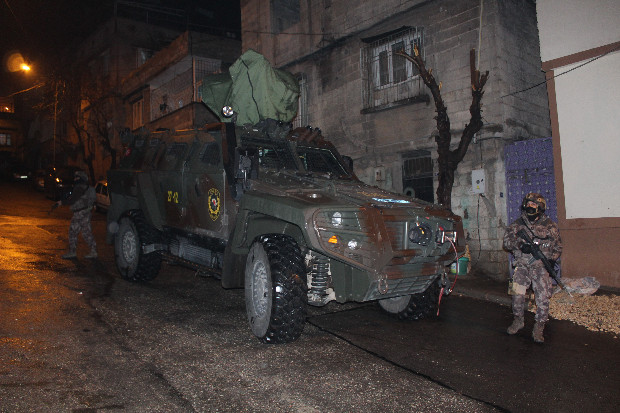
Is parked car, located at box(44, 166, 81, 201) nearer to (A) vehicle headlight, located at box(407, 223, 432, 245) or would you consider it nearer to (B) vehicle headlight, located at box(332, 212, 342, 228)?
(B) vehicle headlight, located at box(332, 212, 342, 228)

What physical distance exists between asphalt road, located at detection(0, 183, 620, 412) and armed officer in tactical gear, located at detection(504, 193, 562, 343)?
29cm

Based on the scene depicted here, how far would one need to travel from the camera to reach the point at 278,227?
4496mm

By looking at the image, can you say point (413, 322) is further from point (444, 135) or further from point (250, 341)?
point (444, 135)

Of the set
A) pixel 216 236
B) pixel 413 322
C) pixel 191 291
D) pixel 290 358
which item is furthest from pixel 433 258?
pixel 191 291

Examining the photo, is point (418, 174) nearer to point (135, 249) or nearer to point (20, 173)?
point (135, 249)

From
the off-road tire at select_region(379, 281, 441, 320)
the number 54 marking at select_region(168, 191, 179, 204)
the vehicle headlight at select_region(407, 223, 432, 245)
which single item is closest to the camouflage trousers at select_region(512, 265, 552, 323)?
the off-road tire at select_region(379, 281, 441, 320)

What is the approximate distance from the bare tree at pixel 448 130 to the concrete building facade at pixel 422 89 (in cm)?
41

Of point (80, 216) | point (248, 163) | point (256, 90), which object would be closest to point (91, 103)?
point (80, 216)

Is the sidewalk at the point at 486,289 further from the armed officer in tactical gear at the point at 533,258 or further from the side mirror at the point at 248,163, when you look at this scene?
the side mirror at the point at 248,163

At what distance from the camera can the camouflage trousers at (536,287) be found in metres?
4.84

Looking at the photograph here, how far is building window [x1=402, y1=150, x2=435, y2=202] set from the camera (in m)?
10.2

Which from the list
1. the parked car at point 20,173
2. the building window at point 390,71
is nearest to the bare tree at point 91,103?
the parked car at point 20,173

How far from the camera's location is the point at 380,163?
11.0 metres

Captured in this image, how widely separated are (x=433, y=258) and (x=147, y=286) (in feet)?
14.0
